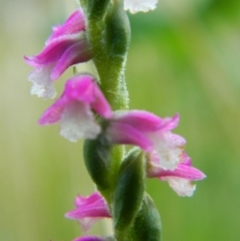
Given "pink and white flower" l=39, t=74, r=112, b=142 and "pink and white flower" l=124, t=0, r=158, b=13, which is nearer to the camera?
"pink and white flower" l=39, t=74, r=112, b=142

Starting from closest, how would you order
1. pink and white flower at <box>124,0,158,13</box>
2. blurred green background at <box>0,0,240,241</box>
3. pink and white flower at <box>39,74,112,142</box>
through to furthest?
pink and white flower at <box>39,74,112,142</box> < pink and white flower at <box>124,0,158,13</box> < blurred green background at <box>0,0,240,241</box>

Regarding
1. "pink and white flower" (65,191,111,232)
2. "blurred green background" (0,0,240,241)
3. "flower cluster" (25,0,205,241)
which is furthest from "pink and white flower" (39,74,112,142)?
"blurred green background" (0,0,240,241)

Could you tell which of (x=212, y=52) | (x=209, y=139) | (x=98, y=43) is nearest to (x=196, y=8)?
(x=212, y=52)

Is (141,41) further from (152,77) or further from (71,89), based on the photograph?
(71,89)

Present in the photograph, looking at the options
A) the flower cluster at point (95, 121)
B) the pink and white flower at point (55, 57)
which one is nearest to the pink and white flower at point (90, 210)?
the flower cluster at point (95, 121)

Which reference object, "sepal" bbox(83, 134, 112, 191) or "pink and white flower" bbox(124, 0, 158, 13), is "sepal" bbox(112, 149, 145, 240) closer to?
"sepal" bbox(83, 134, 112, 191)

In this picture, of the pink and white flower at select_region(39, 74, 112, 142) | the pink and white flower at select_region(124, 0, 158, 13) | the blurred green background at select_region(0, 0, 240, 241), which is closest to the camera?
the pink and white flower at select_region(39, 74, 112, 142)

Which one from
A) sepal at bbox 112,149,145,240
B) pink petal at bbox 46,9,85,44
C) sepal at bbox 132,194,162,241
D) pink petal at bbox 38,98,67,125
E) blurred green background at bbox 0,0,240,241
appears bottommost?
sepal at bbox 132,194,162,241

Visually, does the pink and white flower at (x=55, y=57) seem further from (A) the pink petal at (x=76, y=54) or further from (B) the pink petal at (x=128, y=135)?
(B) the pink petal at (x=128, y=135)

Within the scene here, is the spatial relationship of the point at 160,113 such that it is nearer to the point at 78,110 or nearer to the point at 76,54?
the point at 76,54
